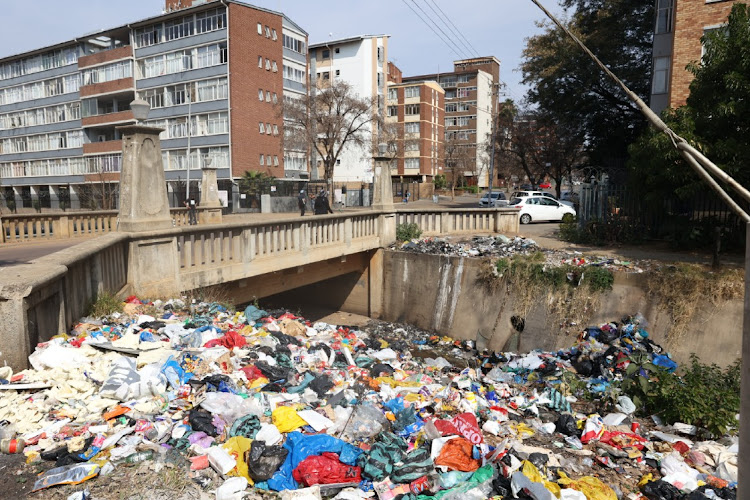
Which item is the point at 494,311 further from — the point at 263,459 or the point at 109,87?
the point at 109,87

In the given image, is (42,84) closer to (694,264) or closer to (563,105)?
(563,105)

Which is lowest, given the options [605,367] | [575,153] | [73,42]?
[605,367]

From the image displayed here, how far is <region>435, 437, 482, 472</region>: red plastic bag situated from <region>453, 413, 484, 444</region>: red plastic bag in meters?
0.20

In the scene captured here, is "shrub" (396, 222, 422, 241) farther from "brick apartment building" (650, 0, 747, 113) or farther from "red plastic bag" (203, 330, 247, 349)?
"red plastic bag" (203, 330, 247, 349)

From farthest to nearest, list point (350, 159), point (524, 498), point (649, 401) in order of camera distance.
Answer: point (350, 159) < point (649, 401) < point (524, 498)

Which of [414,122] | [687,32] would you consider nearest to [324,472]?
[687,32]

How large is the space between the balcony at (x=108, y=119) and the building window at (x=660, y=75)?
3890 centimetres

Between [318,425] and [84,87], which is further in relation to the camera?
[84,87]

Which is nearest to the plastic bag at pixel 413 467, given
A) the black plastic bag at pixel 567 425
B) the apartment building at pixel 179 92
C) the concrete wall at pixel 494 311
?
the black plastic bag at pixel 567 425

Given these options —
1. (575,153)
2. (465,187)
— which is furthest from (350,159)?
(575,153)

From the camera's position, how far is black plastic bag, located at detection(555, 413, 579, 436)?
618 centimetres

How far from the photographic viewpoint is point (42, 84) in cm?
5306

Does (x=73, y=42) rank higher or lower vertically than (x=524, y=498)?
higher

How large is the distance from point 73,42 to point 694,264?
5433 centimetres
